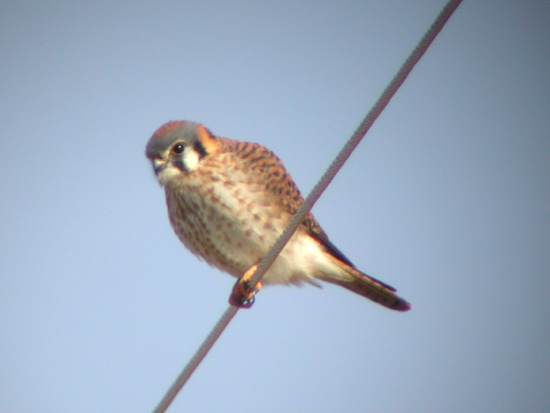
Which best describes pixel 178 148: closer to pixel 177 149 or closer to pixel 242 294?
pixel 177 149

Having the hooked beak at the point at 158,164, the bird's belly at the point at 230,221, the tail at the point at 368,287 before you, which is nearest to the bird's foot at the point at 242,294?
the bird's belly at the point at 230,221

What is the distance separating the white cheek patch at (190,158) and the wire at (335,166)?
108 cm

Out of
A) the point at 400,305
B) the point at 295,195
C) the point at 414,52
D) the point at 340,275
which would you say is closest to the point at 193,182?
the point at 295,195

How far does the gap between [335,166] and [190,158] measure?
1514 millimetres

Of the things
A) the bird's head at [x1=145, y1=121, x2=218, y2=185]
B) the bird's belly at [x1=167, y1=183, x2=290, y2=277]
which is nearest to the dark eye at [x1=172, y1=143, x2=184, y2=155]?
the bird's head at [x1=145, y1=121, x2=218, y2=185]

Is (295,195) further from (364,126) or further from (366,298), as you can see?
(364,126)

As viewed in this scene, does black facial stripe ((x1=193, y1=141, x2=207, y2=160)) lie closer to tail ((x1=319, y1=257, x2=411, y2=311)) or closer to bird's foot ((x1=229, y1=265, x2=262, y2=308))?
bird's foot ((x1=229, y1=265, x2=262, y2=308))

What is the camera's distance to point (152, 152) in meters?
3.91

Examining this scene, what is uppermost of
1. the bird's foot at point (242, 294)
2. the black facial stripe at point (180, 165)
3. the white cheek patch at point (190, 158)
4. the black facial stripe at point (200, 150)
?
the black facial stripe at point (200, 150)

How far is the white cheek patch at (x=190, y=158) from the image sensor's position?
148 inches

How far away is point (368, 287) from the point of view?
4.07m

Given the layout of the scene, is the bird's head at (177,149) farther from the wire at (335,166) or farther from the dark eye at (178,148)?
the wire at (335,166)

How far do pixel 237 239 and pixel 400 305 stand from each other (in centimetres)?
108

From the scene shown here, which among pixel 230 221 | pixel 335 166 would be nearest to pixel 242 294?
pixel 230 221
